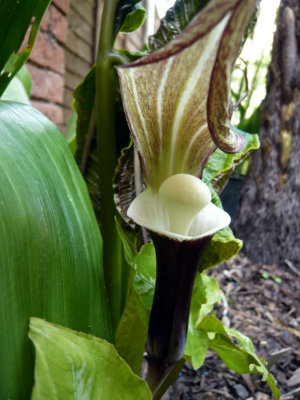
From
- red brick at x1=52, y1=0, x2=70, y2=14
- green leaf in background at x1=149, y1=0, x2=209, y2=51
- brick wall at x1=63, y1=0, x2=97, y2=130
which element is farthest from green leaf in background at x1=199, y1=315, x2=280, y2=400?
brick wall at x1=63, y1=0, x2=97, y2=130

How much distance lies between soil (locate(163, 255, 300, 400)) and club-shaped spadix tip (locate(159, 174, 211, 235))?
0.44 meters

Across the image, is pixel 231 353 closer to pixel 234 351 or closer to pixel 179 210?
pixel 234 351

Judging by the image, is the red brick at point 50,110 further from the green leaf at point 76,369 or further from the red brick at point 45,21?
the green leaf at point 76,369

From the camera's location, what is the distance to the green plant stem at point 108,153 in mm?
400

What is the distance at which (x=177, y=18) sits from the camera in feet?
1.38

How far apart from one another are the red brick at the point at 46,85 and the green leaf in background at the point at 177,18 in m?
0.81

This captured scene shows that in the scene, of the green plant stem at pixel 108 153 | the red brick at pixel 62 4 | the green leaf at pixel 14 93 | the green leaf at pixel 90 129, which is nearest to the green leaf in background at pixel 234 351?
the green plant stem at pixel 108 153

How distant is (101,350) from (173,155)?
188mm

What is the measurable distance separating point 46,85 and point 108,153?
2.98 ft

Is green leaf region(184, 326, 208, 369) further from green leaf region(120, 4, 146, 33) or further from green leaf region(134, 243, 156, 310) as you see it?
green leaf region(120, 4, 146, 33)

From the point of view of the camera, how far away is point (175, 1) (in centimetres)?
42

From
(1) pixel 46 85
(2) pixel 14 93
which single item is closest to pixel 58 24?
(1) pixel 46 85

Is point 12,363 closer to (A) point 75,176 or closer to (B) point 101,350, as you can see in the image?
(B) point 101,350

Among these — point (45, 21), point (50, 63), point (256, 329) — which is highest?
point (45, 21)
